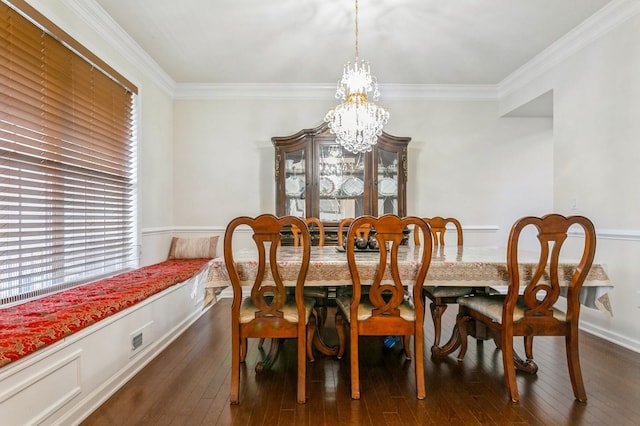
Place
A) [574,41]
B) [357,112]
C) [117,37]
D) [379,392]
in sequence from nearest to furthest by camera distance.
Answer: [379,392]
[357,112]
[117,37]
[574,41]

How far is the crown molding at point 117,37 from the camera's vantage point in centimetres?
261

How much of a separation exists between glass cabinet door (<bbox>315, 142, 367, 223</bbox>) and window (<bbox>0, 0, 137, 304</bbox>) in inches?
77.5

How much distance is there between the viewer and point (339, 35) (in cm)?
312

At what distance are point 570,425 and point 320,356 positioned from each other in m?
1.40

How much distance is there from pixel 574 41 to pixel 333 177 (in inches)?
99.3

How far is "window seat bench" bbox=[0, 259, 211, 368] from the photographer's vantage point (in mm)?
1426

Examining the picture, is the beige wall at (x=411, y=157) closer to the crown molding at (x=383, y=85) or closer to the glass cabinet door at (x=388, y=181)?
the crown molding at (x=383, y=85)

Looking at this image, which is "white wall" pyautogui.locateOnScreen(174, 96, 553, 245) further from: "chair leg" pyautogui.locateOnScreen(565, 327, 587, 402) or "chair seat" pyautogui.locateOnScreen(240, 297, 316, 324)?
"chair leg" pyautogui.locateOnScreen(565, 327, 587, 402)

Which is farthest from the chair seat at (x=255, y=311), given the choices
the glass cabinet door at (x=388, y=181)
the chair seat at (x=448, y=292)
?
the glass cabinet door at (x=388, y=181)

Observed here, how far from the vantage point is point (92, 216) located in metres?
2.74

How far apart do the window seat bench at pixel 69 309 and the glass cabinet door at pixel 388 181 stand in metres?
2.25

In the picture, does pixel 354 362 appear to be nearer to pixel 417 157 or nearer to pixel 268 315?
pixel 268 315

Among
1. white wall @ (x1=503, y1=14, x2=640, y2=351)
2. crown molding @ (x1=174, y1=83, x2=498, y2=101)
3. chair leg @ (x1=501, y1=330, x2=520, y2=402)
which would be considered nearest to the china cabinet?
crown molding @ (x1=174, y1=83, x2=498, y2=101)

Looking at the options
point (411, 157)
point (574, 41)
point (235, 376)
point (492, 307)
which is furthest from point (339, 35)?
point (235, 376)
